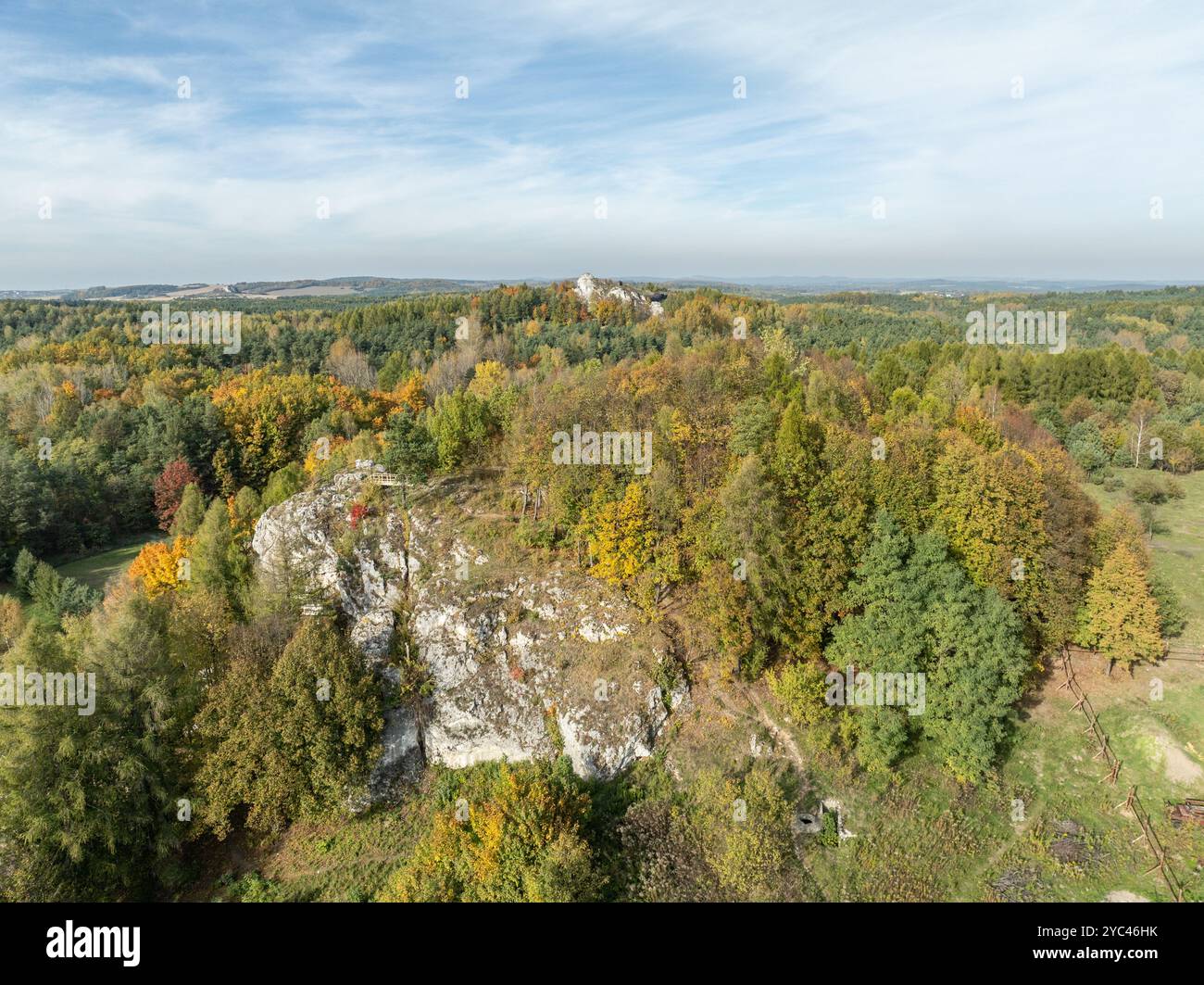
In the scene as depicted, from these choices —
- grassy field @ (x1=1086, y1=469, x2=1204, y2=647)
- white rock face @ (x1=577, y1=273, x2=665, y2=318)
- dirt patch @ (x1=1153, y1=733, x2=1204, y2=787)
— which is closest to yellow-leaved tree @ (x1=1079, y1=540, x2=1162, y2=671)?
dirt patch @ (x1=1153, y1=733, x2=1204, y2=787)

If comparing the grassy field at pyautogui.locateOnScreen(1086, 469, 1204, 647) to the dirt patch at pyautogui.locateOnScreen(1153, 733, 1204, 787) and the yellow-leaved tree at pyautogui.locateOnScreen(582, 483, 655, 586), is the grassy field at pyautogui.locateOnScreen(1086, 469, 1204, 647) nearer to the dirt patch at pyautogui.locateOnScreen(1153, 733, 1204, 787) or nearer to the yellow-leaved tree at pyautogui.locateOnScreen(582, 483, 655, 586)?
the dirt patch at pyautogui.locateOnScreen(1153, 733, 1204, 787)

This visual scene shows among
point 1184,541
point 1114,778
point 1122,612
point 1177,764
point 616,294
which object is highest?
point 616,294

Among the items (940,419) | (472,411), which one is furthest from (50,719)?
(940,419)

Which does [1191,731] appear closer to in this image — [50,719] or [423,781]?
[423,781]

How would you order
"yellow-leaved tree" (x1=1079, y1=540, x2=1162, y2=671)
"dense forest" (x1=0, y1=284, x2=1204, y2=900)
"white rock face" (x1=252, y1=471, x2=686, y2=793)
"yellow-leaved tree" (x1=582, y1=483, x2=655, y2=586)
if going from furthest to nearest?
1. "yellow-leaved tree" (x1=582, y1=483, x2=655, y2=586)
2. "white rock face" (x1=252, y1=471, x2=686, y2=793)
3. "yellow-leaved tree" (x1=1079, y1=540, x2=1162, y2=671)
4. "dense forest" (x1=0, y1=284, x2=1204, y2=900)

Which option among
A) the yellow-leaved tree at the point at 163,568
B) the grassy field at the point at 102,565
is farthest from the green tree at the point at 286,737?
the grassy field at the point at 102,565

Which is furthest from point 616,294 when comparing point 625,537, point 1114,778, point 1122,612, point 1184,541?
point 1114,778

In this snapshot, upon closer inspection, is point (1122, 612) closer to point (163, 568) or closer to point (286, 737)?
point (286, 737)
